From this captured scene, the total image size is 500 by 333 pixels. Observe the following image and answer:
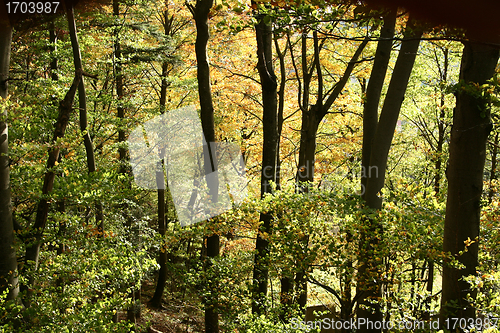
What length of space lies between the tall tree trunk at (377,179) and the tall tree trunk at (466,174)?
1.06 metres

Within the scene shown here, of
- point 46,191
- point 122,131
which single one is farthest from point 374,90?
point 122,131

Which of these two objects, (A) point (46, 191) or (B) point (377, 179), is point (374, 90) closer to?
(B) point (377, 179)

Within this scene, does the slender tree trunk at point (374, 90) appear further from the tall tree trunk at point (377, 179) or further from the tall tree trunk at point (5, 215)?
the tall tree trunk at point (5, 215)

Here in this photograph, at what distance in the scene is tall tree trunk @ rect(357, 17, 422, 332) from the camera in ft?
15.7

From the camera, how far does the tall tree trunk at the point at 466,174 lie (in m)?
3.40

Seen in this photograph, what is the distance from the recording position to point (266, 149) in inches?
269

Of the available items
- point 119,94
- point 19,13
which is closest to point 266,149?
point 19,13

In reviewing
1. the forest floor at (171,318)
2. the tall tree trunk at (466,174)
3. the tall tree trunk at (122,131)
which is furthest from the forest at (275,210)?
the forest floor at (171,318)

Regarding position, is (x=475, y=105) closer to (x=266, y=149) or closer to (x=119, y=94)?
(x=266, y=149)

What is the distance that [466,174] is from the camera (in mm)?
3537

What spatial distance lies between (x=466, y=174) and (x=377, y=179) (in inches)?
83.4

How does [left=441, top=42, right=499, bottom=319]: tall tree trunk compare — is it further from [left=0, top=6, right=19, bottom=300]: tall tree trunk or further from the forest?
[left=0, top=6, right=19, bottom=300]: tall tree trunk

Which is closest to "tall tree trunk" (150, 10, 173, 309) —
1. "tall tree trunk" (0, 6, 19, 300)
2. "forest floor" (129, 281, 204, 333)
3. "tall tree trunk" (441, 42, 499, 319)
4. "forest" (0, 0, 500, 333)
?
"forest floor" (129, 281, 204, 333)

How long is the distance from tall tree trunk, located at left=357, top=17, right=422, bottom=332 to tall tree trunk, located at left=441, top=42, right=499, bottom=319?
1.06 m
